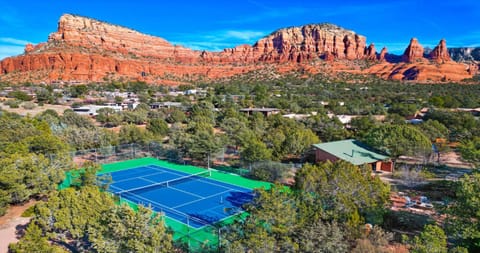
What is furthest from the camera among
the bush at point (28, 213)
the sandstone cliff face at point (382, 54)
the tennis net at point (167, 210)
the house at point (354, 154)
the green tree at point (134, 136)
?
the sandstone cliff face at point (382, 54)

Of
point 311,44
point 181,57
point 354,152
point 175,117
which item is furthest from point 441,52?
point 354,152

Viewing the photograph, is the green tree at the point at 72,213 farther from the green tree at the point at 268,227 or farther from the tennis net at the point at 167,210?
the green tree at the point at 268,227

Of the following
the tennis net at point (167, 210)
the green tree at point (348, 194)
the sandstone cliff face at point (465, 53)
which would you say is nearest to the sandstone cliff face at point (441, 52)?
the sandstone cliff face at point (465, 53)

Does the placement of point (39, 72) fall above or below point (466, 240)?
above

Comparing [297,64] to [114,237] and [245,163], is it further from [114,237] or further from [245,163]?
[114,237]

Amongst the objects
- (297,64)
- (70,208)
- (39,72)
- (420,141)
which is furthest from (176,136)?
(297,64)

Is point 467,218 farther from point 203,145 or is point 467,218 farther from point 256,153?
point 203,145

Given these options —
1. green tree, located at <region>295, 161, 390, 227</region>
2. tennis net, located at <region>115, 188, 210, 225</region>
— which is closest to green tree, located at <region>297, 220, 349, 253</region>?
green tree, located at <region>295, 161, 390, 227</region>
